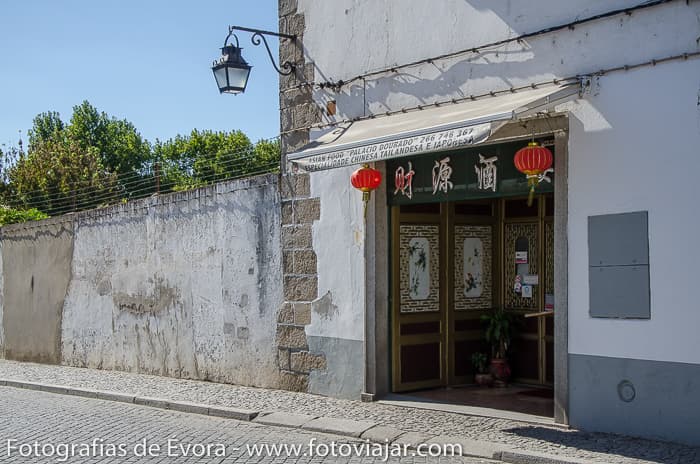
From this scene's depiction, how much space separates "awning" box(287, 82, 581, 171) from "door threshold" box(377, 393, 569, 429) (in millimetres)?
2922

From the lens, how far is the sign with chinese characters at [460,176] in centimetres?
898

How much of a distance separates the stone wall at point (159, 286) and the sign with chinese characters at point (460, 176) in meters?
2.22

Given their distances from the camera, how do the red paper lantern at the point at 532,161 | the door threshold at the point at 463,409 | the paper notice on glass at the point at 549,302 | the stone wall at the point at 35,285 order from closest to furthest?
the red paper lantern at the point at 532,161
the door threshold at the point at 463,409
the paper notice on glass at the point at 549,302
the stone wall at the point at 35,285

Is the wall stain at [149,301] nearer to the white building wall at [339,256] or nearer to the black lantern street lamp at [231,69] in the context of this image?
the white building wall at [339,256]

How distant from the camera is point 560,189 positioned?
840 cm

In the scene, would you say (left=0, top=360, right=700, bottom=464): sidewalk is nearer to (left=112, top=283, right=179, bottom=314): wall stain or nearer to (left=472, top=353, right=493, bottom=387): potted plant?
(left=112, top=283, right=179, bottom=314): wall stain

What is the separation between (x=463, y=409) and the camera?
948 cm

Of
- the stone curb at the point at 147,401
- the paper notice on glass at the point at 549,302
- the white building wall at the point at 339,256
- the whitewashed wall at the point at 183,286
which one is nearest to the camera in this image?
the stone curb at the point at 147,401

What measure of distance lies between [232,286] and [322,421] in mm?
3730

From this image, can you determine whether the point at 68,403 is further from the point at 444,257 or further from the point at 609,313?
the point at 609,313

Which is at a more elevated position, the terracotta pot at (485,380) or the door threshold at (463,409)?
the terracotta pot at (485,380)

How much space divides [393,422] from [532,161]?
3.08 metres

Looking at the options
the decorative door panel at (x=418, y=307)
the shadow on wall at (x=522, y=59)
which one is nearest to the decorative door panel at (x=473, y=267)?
the decorative door panel at (x=418, y=307)

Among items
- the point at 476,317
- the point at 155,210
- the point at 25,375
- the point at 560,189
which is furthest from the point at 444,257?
the point at 25,375
